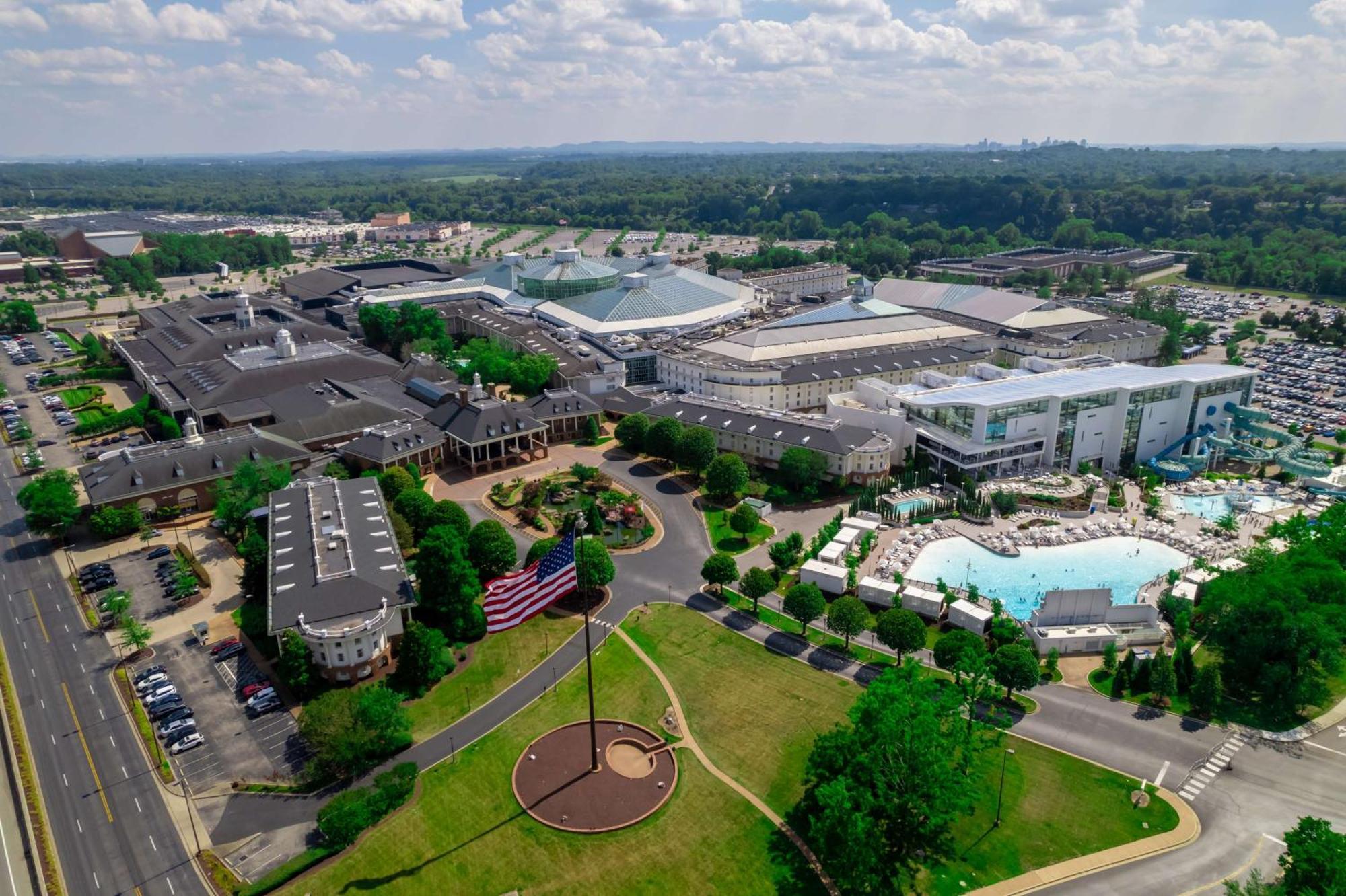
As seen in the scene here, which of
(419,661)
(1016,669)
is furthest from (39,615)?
(1016,669)

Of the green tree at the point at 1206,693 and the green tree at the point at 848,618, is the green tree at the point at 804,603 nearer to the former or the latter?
the green tree at the point at 848,618

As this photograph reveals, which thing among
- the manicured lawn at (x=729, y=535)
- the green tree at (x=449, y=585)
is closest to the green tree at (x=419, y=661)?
the green tree at (x=449, y=585)

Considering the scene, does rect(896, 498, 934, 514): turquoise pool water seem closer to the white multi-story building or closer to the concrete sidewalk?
the concrete sidewalk

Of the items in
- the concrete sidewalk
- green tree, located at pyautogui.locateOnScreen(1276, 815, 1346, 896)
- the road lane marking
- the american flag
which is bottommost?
the concrete sidewalk

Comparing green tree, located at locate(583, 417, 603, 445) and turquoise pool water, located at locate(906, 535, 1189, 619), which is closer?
turquoise pool water, located at locate(906, 535, 1189, 619)

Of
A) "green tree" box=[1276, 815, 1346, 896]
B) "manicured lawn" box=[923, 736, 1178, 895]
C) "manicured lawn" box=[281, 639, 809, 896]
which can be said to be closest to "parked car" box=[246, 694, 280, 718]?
"manicured lawn" box=[281, 639, 809, 896]

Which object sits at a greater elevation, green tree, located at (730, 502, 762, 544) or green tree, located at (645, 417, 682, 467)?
green tree, located at (645, 417, 682, 467)

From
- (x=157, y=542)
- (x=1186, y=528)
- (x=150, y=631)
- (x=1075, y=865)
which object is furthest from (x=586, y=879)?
(x=1186, y=528)
